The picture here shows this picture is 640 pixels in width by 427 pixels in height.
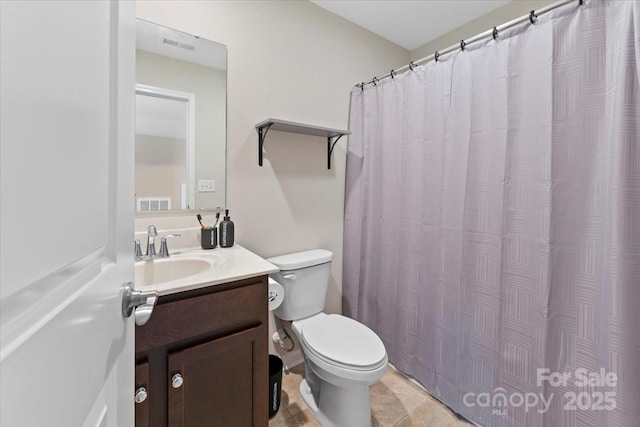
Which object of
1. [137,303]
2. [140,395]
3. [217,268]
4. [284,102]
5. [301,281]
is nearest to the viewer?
[137,303]

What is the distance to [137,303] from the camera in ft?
1.86

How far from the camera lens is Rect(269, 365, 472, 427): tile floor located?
1.42 meters

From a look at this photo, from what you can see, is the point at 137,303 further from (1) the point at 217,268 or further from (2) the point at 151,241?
(2) the point at 151,241

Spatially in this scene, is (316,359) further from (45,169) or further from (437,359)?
(45,169)

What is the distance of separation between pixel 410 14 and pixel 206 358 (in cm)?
229

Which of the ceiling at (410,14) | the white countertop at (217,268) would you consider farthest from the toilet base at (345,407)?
the ceiling at (410,14)

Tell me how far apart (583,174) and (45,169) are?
1535 mm

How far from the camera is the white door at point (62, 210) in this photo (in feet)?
0.78

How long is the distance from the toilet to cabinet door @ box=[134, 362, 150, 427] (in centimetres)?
68

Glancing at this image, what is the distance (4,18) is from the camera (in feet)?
0.75

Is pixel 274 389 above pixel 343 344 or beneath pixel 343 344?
beneath

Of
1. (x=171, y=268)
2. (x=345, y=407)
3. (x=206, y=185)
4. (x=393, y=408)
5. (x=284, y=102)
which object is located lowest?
(x=393, y=408)

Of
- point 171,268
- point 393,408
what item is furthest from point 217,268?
point 393,408

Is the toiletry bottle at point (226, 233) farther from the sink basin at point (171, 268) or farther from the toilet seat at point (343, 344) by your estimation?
A: the toilet seat at point (343, 344)
